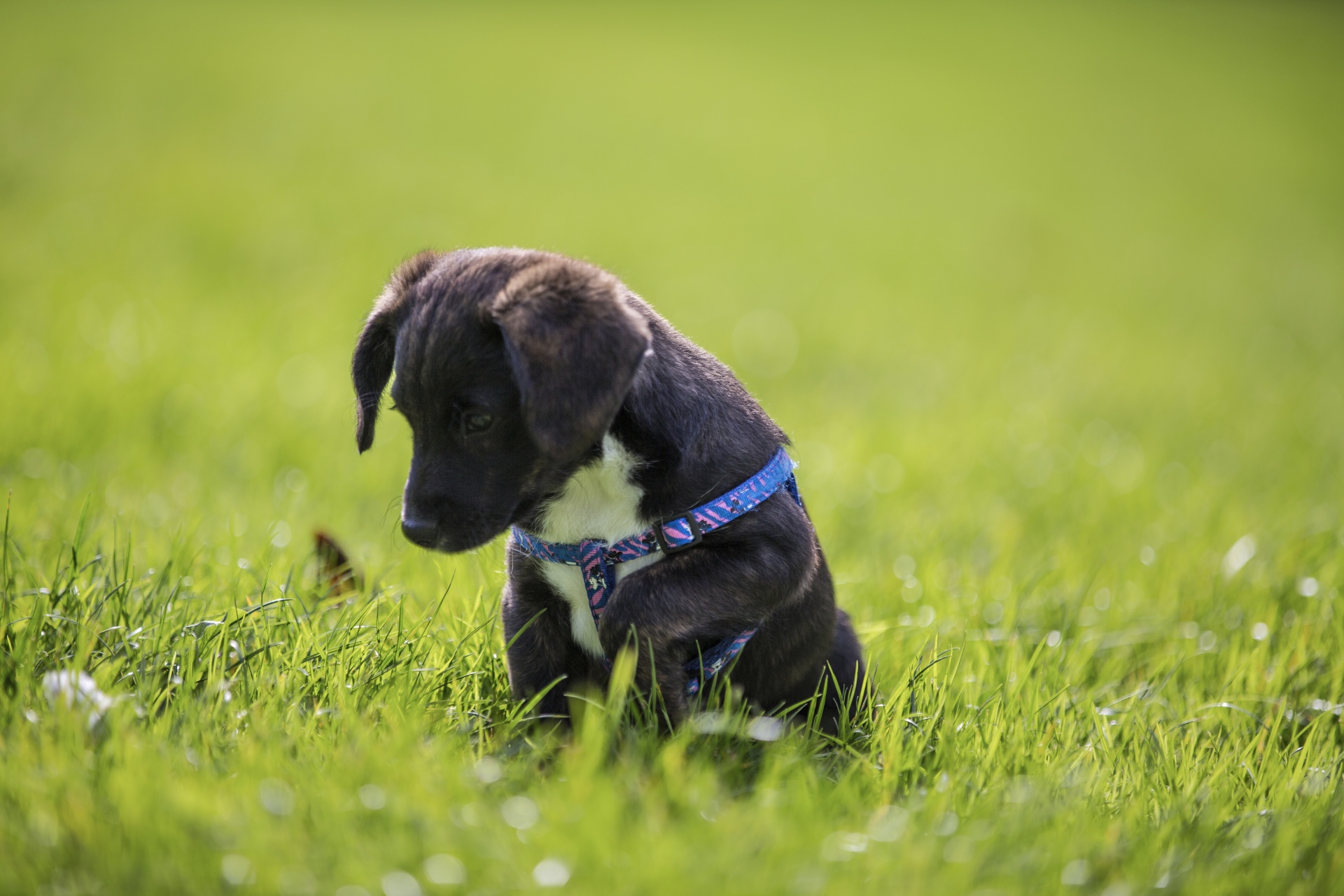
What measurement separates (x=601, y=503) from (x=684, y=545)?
0.81 ft

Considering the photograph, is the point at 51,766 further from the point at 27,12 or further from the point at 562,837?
the point at 27,12

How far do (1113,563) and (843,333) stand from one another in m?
4.63

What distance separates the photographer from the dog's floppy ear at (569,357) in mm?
2234

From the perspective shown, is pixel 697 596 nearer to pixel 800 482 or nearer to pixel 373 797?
pixel 373 797

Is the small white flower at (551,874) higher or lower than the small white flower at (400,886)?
higher

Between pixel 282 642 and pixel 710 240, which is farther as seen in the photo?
pixel 710 240

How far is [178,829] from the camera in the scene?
72.7 inches

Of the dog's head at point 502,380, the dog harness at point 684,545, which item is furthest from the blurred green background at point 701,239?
the dog harness at point 684,545

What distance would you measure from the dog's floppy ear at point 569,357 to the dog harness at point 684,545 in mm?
307

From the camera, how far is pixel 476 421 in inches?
96.4

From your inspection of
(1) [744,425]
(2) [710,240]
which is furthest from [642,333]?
(2) [710,240]

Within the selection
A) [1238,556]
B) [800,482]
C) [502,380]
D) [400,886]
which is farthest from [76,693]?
[1238,556]

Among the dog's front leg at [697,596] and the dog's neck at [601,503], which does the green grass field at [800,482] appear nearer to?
the dog's front leg at [697,596]

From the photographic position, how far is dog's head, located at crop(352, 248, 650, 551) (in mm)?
2246
